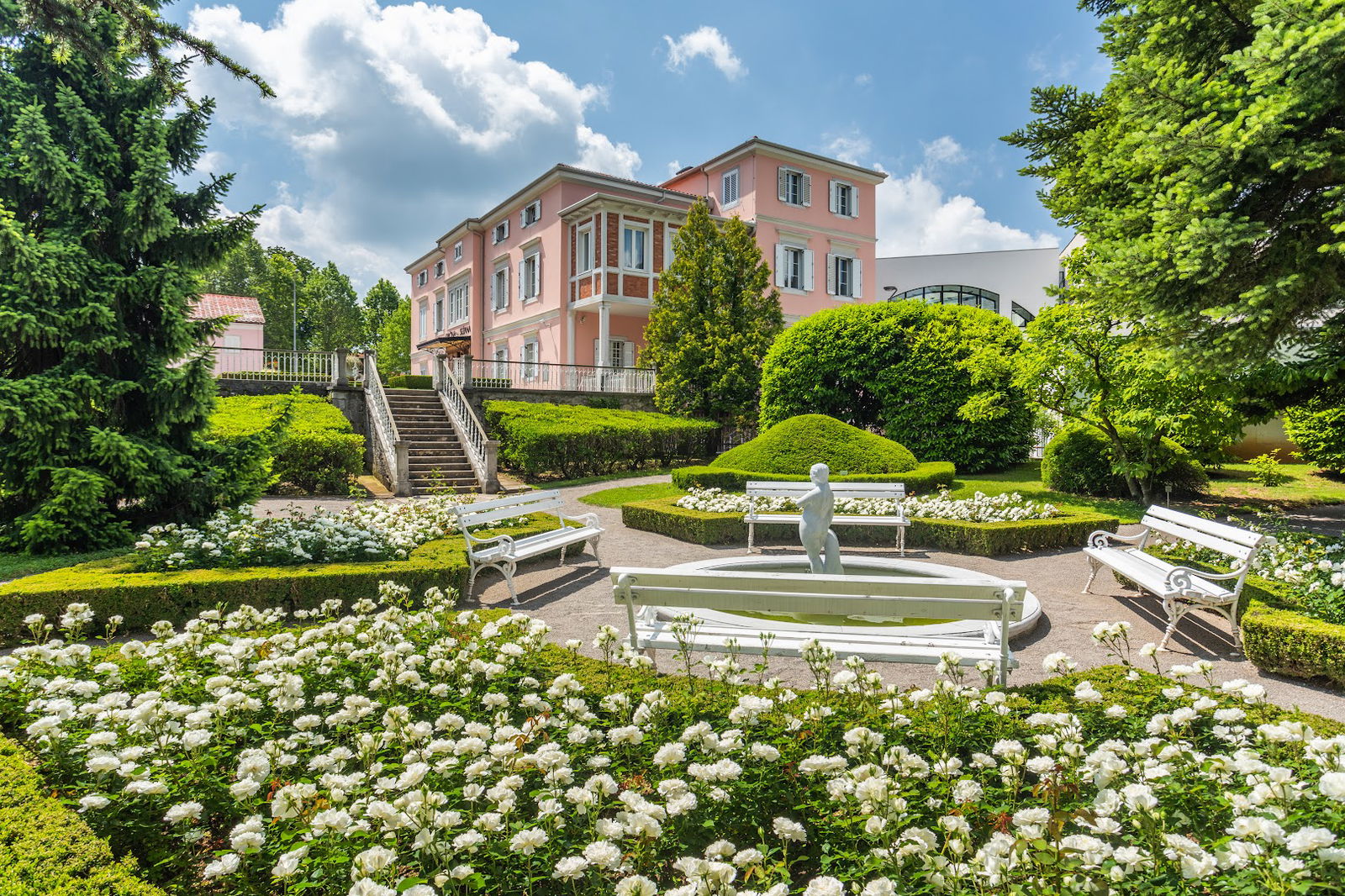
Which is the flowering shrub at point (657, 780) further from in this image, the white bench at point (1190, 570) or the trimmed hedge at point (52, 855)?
the white bench at point (1190, 570)

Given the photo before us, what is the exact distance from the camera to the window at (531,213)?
28578 mm

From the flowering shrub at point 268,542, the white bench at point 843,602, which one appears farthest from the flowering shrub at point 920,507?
the white bench at point 843,602

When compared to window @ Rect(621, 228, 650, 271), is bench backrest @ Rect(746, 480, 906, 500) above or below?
below

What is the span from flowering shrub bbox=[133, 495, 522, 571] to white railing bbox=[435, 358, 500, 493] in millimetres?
7791

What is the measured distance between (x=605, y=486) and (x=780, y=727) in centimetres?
1447

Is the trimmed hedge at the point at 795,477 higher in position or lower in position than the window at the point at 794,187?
lower

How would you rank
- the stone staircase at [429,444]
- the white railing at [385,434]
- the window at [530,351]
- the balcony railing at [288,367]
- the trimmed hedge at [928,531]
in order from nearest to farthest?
the trimmed hedge at [928,531] < the white railing at [385,434] < the stone staircase at [429,444] < the balcony railing at [288,367] < the window at [530,351]

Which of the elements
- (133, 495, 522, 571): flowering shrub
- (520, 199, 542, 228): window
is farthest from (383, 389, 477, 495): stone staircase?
(520, 199, 542, 228): window

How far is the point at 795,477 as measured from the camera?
13.6 m

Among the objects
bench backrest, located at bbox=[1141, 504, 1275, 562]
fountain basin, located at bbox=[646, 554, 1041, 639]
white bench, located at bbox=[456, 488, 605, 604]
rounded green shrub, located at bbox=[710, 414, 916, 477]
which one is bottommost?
fountain basin, located at bbox=[646, 554, 1041, 639]

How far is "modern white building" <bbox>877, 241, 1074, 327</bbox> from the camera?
39.5 metres

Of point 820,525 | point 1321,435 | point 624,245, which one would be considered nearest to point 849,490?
point 820,525

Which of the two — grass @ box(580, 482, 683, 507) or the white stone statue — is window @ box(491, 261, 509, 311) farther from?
the white stone statue

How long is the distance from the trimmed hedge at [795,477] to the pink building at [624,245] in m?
11.8
